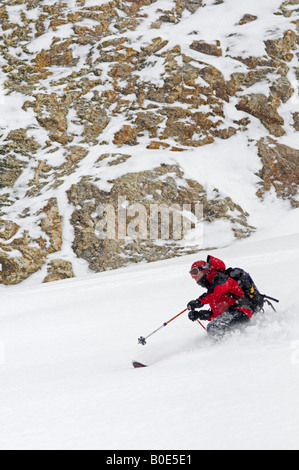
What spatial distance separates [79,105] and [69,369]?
16756 millimetres

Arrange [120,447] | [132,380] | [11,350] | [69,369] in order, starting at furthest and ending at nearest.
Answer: [11,350] → [69,369] → [132,380] → [120,447]

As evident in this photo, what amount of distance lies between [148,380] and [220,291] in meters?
1.88

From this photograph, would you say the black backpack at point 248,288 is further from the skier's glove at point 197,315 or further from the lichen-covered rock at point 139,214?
the lichen-covered rock at point 139,214

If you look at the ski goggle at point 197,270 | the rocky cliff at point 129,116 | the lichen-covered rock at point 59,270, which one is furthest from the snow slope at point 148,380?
the rocky cliff at point 129,116

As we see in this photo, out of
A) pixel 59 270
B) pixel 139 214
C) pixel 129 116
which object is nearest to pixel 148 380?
pixel 59 270

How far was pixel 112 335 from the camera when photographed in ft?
19.4

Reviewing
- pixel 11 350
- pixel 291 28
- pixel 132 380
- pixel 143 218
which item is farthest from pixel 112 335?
pixel 291 28

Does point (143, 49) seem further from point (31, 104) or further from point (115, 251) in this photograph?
point (115, 251)

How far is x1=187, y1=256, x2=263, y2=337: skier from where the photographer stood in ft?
15.2

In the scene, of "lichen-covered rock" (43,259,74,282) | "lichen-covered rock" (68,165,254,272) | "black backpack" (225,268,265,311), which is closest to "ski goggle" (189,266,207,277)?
"black backpack" (225,268,265,311)

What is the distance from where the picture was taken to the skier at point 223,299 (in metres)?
4.64

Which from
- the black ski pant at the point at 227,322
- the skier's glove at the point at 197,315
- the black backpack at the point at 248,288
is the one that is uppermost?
the black backpack at the point at 248,288

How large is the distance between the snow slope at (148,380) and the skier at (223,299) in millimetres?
206

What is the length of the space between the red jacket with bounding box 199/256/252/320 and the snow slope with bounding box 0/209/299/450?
0.36 meters
